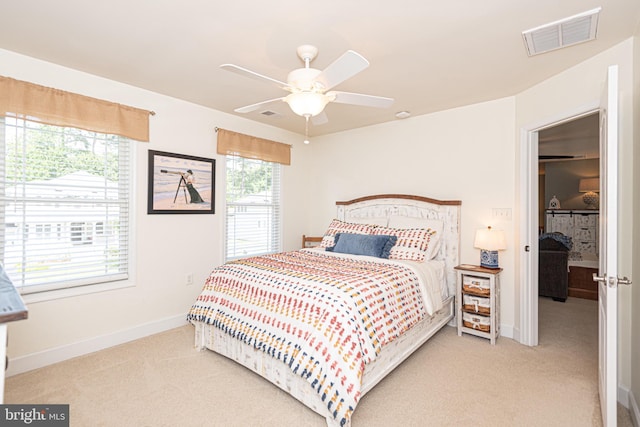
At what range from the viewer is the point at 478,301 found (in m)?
3.27

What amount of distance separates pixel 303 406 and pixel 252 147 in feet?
10.1

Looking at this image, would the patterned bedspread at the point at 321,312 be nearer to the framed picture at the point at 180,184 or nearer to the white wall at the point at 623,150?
the framed picture at the point at 180,184

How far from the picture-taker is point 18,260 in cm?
260

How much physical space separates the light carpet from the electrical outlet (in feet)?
4.16

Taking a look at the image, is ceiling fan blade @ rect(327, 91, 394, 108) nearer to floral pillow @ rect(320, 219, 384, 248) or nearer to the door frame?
the door frame

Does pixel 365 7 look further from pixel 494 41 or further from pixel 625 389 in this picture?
pixel 625 389

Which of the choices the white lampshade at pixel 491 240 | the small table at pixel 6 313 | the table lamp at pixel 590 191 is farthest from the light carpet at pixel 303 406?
the table lamp at pixel 590 191

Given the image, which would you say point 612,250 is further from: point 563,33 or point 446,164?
point 446,164

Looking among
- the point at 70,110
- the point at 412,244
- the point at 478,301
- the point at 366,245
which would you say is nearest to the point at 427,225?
the point at 412,244

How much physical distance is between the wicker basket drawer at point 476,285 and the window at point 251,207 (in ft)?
8.28

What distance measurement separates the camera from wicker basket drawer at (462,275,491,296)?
3.22 metres

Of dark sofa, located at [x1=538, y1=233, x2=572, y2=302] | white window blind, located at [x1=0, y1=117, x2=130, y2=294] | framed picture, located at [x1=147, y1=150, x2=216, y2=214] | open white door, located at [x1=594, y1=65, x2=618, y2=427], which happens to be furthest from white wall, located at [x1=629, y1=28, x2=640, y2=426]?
white window blind, located at [x1=0, y1=117, x2=130, y2=294]

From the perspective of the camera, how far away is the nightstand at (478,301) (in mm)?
3168

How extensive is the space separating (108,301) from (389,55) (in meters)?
3.29
